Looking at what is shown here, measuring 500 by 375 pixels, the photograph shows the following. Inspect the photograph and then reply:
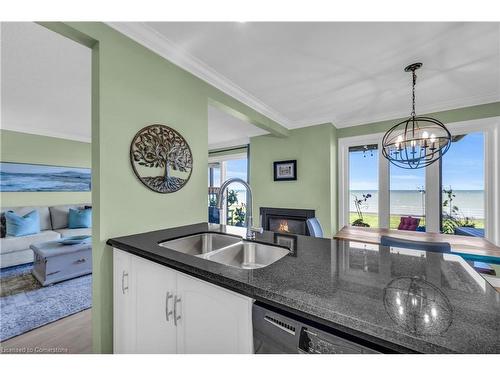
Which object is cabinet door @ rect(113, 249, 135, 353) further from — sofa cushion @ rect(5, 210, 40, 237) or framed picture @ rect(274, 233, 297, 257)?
sofa cushion @ rect(5, 210, 40, 237)

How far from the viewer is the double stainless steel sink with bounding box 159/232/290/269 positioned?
1.22m

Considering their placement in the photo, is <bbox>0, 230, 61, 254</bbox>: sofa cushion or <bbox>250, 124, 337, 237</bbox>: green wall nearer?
<bbox>0, 230, 61, 254</bbox>: sofa cushion

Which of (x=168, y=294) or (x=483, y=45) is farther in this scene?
(x=483, y=45)

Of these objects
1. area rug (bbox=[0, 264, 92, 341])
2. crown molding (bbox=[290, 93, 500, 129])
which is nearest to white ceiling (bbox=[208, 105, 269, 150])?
crown molding (bbox=[290, 93, 500, 129])

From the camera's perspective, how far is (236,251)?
1322 millimetres

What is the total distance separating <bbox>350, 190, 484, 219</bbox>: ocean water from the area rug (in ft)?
13.0

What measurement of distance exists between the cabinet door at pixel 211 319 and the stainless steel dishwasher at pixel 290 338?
0.13ft

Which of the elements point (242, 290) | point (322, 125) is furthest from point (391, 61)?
point (242, 290)

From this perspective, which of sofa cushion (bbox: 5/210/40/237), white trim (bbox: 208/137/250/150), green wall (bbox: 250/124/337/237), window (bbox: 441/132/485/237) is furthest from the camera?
white trim (bbox: 208/137/250/150)

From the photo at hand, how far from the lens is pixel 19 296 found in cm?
229

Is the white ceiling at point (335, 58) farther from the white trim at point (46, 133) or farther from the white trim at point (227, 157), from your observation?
the white trim at point (46, 133)
